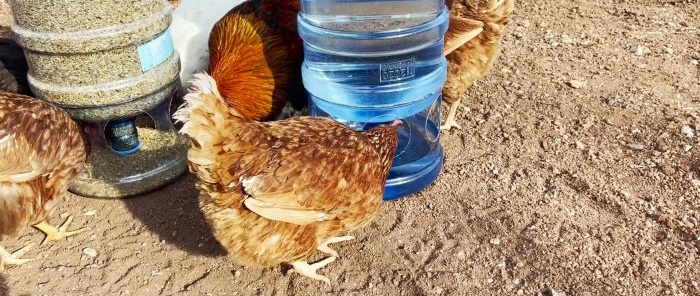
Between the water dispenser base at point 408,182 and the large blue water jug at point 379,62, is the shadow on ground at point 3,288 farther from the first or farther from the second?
the water dispenser base at point 408,182

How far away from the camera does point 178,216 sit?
3225 millimetres

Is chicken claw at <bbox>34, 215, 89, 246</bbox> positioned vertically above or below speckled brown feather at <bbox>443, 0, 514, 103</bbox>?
below

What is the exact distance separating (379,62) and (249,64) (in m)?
0.80

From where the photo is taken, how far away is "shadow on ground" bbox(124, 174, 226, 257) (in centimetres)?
302

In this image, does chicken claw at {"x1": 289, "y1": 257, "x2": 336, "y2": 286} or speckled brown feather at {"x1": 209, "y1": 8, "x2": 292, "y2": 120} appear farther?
speckled brown feather at {"x1": 209, "y1": 8, "x2": 292, "y2": 120}

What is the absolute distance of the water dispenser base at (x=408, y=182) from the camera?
10.7 feet

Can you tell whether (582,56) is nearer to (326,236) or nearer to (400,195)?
(400,195)

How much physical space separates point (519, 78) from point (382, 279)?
2298 mm

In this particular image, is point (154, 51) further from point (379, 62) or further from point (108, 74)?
point (379, 62)

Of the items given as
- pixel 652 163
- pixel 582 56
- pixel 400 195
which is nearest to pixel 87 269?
pixel 400 195

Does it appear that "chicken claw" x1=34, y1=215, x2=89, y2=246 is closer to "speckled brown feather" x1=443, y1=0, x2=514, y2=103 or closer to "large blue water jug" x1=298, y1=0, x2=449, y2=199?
"large blue water jug" x1=298, y1=0, x2=449, y2=199

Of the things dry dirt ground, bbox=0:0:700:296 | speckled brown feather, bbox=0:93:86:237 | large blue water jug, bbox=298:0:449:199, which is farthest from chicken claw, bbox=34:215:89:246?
large blue water jug, bbox=298:0:449:199

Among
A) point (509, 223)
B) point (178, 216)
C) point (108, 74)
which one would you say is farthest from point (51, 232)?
point (509, 223)

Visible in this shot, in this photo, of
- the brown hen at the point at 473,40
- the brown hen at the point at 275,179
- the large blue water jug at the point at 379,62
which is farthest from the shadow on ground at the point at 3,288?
the brown hen at the point at 473,40
